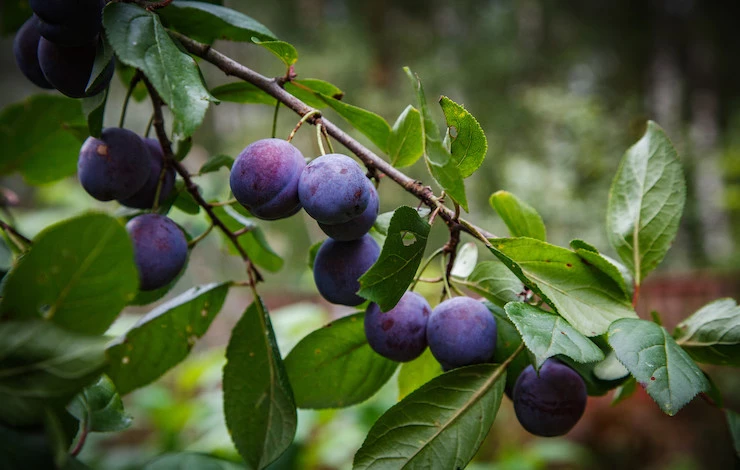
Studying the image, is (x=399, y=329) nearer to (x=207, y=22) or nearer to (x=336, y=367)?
(x=336, y=367)

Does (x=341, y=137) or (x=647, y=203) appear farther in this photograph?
(x=647, y=203)

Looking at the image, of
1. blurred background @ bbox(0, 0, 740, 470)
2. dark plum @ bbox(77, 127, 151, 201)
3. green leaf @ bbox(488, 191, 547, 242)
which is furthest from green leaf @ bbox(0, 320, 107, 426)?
blurred background @ bbox(0, 0, 740, 470)

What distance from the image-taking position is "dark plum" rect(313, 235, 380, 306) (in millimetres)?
563

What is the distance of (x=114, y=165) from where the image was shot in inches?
21.8

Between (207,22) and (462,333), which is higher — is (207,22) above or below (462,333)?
above

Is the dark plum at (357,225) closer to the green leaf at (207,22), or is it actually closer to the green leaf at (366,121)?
the green leaf at (366,121)

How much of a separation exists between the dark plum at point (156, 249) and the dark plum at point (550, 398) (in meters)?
0.41

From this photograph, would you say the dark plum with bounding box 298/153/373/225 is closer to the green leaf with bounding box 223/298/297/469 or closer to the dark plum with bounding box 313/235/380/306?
the dark plum with bounding box 313/235/380/306

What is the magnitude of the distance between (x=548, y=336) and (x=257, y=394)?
13.3 inches

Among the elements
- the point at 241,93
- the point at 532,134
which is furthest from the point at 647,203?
the point at 532,134

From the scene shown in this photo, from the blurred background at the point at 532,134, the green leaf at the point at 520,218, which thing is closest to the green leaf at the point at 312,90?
the green leaf at the point at 520,218

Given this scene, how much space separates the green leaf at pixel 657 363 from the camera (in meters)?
0.44

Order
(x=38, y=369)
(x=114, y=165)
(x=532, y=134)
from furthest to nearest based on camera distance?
(x=532, y=134) < (x=114, y=165) < (x=38, y=369)

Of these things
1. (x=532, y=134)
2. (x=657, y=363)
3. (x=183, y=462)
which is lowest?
(x=532, y=134)
